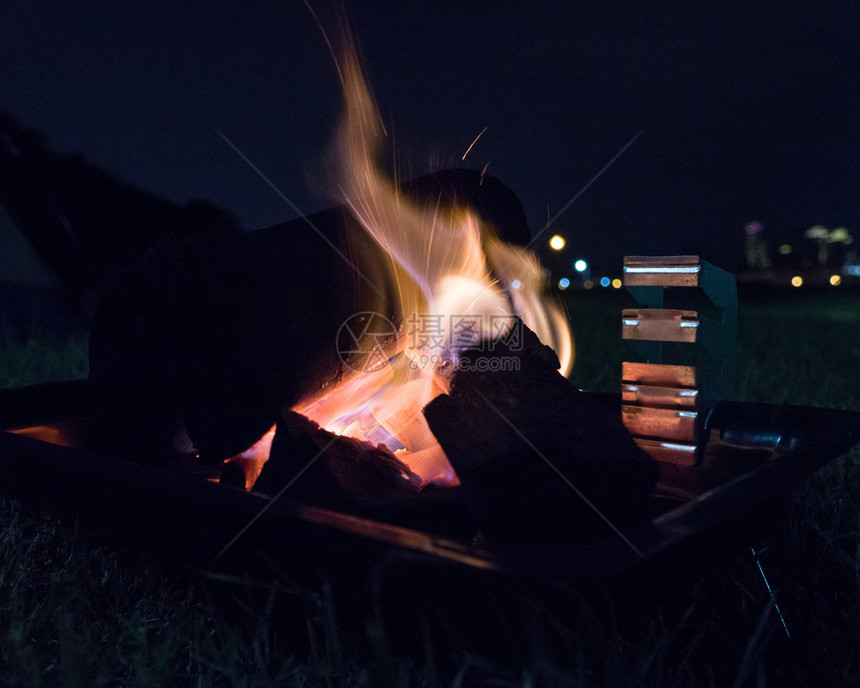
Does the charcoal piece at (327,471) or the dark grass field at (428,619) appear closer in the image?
the dark grass field at (428,619)

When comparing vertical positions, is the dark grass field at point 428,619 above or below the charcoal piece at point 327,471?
below

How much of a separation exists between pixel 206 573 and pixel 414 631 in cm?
55

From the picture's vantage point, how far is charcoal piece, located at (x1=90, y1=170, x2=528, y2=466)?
81.6 inches

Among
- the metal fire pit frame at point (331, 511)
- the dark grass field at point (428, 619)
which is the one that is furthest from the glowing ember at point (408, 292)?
the dark grass field at point (428, 619)

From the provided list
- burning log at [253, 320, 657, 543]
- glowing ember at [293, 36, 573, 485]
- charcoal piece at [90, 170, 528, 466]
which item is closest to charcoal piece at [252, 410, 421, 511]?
burning log at [253, 320, 657, 543]

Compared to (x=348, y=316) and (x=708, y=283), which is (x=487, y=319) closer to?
(x=348, y=316)

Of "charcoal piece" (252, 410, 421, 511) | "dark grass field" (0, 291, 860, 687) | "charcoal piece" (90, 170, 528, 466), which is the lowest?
"dark grass field" (0, 291, 860, 687)

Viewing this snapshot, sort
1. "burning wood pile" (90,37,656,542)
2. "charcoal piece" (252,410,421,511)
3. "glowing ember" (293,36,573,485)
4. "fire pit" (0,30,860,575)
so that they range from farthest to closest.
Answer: "glowing ember" (293,36,573,485) → "charcoal piece" (252,410,421,511) → "burning wood pile" (90,37,656,542) → "fire pit" (0,30,860,575)

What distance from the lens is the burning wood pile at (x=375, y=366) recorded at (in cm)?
159

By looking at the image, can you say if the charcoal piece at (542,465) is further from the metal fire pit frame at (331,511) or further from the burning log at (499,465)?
the metal fire pit frame at (331,511)

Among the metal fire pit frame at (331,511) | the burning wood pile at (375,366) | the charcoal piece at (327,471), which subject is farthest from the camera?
the charcoal piece at (327,471)

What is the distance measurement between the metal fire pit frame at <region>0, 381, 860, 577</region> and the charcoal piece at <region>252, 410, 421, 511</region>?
0.20 metres

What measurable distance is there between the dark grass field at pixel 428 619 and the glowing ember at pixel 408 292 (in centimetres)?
85

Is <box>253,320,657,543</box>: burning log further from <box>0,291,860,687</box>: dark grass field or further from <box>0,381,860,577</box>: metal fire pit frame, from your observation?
<box>0,291,860,687</box>: dark grass field
